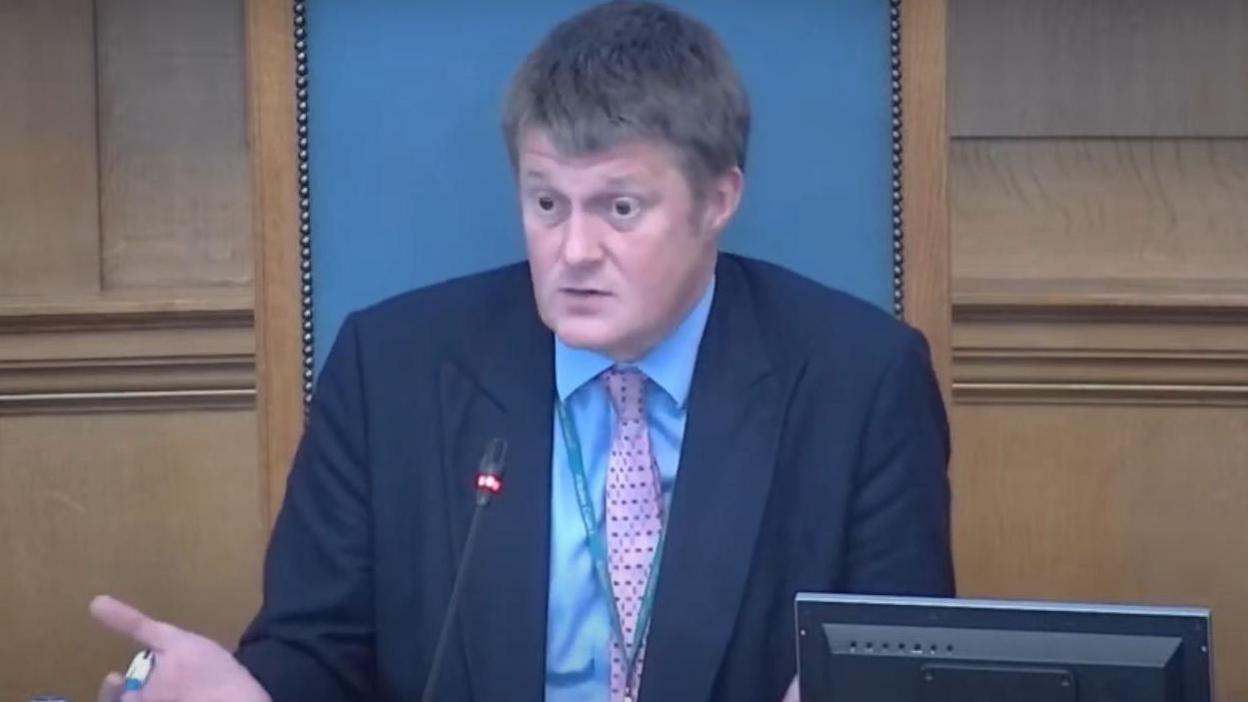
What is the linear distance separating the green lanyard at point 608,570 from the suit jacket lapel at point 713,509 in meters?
0.01

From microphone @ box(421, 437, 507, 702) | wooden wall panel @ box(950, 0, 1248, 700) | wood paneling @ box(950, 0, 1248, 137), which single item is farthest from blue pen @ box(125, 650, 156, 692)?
wood paneling @ box(950, 0, 1248, 137)

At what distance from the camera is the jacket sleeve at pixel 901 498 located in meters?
1.81

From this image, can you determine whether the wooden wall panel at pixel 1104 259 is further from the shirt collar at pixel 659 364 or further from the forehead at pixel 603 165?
the forehead at pixel 603 165

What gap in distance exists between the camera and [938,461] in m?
1.86

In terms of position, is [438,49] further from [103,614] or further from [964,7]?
[964,7]

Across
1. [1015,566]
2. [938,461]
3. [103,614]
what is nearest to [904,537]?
[938,461]

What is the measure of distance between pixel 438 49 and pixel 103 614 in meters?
0.65

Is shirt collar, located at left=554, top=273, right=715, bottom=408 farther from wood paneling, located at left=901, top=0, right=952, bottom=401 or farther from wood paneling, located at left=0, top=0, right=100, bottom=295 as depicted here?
wood paneling, located at left=0, top=0, right=100, bottom=295

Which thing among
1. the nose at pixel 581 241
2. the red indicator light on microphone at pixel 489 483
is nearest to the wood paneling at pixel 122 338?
the nose at pixel 581 241

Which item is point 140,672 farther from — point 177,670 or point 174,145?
point 174,145

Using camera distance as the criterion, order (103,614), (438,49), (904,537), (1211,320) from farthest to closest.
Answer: (1211,320) < (438,49) < (904,537) < (103,614)

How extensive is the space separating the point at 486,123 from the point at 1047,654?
0.93 m

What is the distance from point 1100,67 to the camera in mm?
2590

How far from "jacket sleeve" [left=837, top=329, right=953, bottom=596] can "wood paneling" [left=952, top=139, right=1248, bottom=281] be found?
29.8 inches
